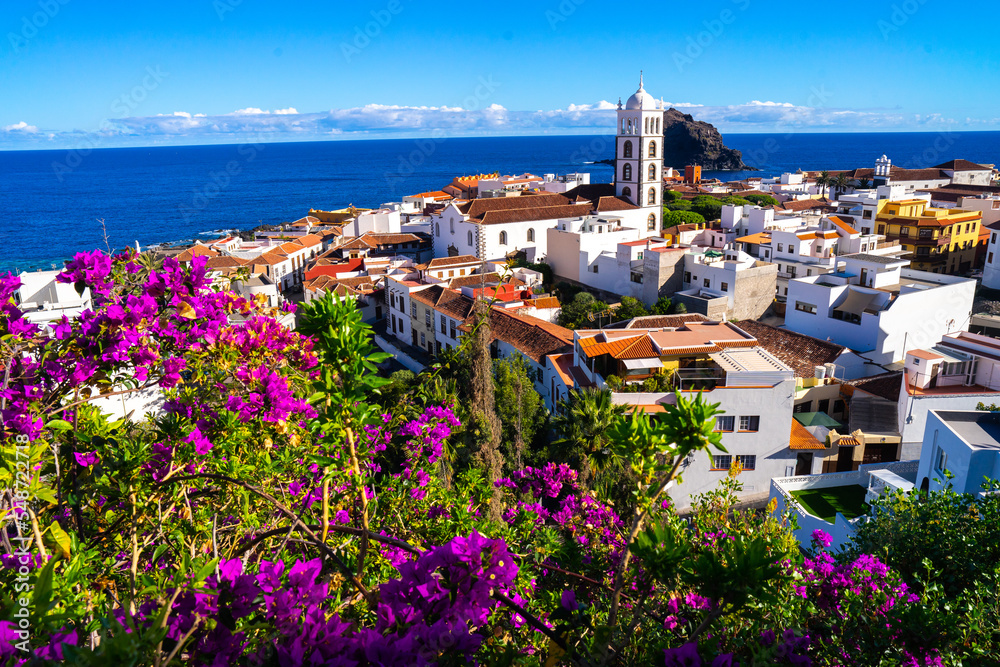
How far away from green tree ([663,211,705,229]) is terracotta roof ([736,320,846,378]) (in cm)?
2718

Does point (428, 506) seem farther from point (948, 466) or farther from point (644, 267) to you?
point (644, 267)

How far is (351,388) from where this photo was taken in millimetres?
2582

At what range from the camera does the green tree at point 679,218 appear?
1959 inches

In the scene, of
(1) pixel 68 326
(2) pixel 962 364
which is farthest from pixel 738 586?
(2) pixel 962 364

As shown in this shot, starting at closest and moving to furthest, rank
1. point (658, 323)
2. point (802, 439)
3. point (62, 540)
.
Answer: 1. point (62, 540)
2. point (802, 439)
3. point (658, 323)

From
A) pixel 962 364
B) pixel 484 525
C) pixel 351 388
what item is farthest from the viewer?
pixel 962 364

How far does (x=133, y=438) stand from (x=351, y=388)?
201 cm

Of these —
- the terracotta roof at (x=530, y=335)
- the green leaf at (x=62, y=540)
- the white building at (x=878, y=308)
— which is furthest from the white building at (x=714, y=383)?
the green leaf at (x=62, y=540)

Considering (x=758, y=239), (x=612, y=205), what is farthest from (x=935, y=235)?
(x=612, y=205)

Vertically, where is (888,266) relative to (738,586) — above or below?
below

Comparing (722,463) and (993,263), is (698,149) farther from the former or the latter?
(722,463)

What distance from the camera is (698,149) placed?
476 ft

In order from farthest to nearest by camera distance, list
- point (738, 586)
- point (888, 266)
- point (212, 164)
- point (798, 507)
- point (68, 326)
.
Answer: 1. point (212, 164)
2. point (888, 266)
3. point (798, 507)
4. point (68, 326)
5. point (738, 586)

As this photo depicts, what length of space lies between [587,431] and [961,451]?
6.61 m
